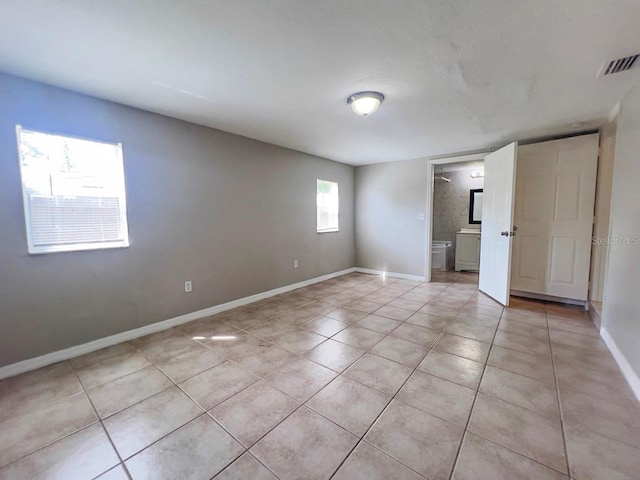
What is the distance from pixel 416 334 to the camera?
107 inches

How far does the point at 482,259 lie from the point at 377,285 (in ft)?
5.46

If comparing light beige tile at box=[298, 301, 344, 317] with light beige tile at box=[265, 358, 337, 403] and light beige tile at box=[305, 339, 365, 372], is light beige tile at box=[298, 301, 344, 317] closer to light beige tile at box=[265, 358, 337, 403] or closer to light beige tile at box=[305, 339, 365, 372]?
light beige tile at box=[305, 339, 365, 372]

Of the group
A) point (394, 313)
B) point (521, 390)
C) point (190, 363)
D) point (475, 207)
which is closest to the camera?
point (521, 390)

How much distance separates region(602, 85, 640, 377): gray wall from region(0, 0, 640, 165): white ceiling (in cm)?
36

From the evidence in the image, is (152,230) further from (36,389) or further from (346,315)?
(346,315)

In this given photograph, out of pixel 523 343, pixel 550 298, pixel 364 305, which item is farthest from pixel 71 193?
pixel 550 298

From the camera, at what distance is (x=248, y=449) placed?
54.9 inches

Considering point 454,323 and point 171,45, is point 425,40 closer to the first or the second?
point 171,45

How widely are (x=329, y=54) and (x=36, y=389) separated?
10.1ft

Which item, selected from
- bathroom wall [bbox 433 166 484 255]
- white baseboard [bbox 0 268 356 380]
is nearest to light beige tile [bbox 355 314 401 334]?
white baseboard [bbox 0 268 356 380]

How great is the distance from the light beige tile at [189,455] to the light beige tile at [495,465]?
1.11 metres

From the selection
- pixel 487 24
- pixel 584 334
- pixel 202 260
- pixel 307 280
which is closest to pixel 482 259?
pixel 584 334

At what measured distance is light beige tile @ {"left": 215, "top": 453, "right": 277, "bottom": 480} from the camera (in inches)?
49.1

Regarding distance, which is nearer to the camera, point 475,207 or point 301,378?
point 301,378
